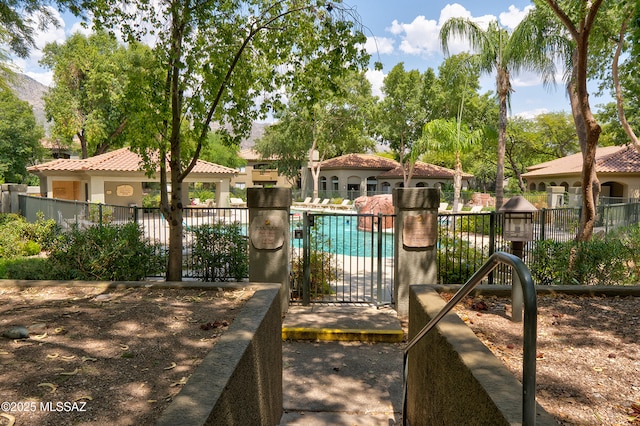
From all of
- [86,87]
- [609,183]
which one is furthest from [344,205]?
[86,87]

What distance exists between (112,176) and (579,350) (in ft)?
87.8

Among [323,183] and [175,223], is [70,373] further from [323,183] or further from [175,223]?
[323,183]

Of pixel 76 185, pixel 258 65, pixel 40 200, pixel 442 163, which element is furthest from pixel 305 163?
pixel 258 65

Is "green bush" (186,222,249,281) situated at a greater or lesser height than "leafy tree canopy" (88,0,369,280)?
lesser

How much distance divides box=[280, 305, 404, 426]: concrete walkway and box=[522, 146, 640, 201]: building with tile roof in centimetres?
2393

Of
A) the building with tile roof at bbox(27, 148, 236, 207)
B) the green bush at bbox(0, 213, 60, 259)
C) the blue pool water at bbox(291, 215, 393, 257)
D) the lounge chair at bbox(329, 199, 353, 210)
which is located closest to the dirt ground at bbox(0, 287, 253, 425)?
the blue pool water at bbox(291, 215, 393, 257)

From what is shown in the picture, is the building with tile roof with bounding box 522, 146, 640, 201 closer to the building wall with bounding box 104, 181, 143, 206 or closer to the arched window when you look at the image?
the arched window

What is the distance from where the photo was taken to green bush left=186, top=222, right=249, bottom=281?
324 inches

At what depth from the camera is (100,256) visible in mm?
6918

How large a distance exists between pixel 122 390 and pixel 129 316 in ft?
4.92

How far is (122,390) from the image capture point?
2.47 metres

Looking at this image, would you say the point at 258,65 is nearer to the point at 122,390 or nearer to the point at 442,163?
the point at 122,390

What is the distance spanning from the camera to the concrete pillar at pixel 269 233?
710 centimetres

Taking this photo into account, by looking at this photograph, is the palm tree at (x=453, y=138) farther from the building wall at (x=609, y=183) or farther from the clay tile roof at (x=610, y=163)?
the clay tile roof at (x=610, y=163)
